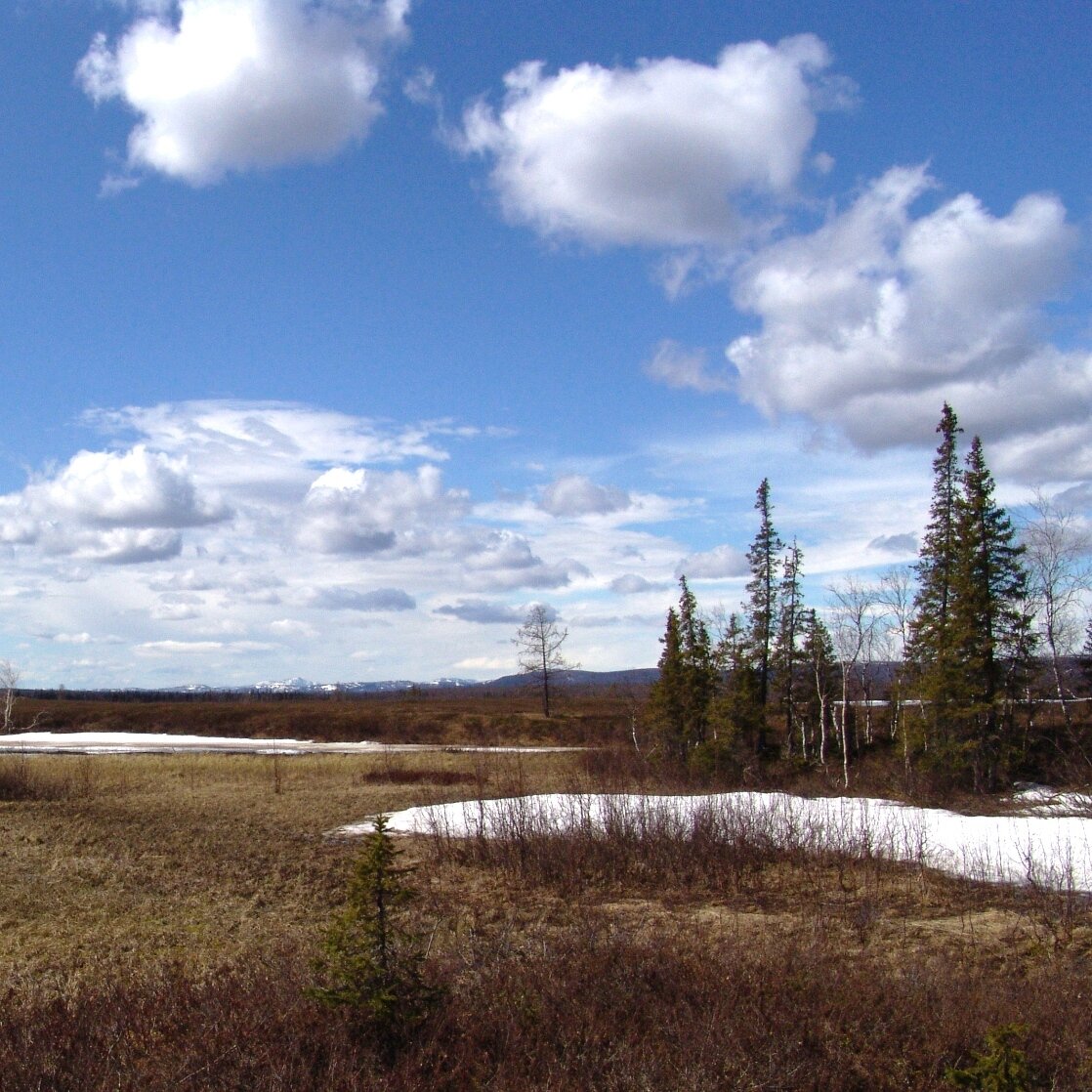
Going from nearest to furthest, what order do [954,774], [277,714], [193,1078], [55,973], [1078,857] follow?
[193,1078]
[55,973]
[1078,857]
[954,774]
[277,714]

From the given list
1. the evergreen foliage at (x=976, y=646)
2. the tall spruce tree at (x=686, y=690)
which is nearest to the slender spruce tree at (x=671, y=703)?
the tall spruce tree at (x=686, y=690)

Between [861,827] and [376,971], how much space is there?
10138 mm

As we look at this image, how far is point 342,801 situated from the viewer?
22438mm

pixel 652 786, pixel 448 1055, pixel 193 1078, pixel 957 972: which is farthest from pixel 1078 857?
pixel 193 1078

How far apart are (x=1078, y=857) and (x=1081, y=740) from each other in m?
25.4

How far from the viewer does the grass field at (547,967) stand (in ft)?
20.4

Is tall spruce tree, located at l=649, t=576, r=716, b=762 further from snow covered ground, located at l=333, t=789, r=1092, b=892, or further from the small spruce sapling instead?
the small spruce sapling

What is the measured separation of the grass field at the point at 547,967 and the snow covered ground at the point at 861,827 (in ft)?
1.54

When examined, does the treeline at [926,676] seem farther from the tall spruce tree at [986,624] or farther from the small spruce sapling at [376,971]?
the small spruce sapling at [376,971]

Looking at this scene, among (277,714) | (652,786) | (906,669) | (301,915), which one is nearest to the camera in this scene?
(301,915)

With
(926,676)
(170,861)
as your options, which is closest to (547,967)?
(170,861)

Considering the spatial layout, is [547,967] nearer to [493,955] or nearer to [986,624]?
[493,955]

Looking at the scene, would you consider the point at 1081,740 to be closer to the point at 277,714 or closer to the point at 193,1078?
the point at 193,1078

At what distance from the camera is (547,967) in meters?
8.08
